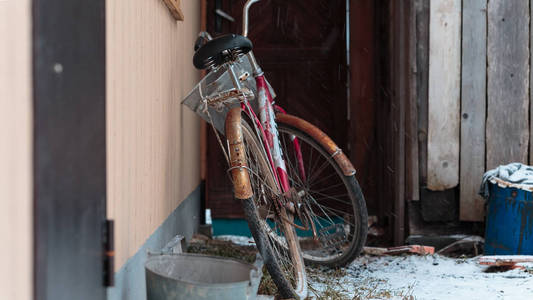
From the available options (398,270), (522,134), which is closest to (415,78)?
(522,134)

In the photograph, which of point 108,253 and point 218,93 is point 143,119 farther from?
point 108,253

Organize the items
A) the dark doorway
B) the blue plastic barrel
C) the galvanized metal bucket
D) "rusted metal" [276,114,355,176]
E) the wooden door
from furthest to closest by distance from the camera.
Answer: the wooden door, the blue plastic barrel, "rusted metal" [276,114,355,176], the galvanized metal bucket, the dark doorway

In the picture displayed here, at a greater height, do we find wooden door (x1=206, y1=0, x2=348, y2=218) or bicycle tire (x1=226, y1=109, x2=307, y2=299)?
wooden door (x1=206, y1=0, x2=348, y2=218)

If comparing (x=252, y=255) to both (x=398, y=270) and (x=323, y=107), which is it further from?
(x=323, y=107)

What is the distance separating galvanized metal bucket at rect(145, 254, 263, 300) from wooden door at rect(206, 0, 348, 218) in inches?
101

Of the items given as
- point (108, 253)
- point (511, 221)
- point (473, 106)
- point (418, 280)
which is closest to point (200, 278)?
point (108, 253)

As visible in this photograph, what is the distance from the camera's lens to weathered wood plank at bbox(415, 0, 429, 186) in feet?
11.3

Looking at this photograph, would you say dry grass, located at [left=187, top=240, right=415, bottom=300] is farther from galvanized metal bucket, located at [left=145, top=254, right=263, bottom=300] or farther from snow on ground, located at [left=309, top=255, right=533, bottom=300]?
galvanized metal bucket, located at [left=145, top=254, right=263, bottom=300]

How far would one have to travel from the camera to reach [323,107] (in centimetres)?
425

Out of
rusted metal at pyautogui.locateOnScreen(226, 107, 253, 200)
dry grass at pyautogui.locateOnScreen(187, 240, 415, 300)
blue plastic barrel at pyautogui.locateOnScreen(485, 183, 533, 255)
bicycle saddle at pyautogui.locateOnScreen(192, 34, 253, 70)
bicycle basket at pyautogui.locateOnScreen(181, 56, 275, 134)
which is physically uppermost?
bicycle saddle at pyautogui.locateOnScreen(192, 34, 253, 70)

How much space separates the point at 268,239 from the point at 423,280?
3.18ft

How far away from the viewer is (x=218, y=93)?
2365 millimetres

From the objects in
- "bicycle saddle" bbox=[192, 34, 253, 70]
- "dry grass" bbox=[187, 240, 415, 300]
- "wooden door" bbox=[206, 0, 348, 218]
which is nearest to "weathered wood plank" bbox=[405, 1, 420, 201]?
"wooden door" bbox=[206, 0, 348, 218]

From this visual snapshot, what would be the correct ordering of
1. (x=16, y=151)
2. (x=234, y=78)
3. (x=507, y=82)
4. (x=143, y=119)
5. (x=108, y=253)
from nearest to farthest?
(x=16, y=151) < (x=108, y=253) < (x=143, y=119) < (x=234, y=78) < (x=507, y=82)
